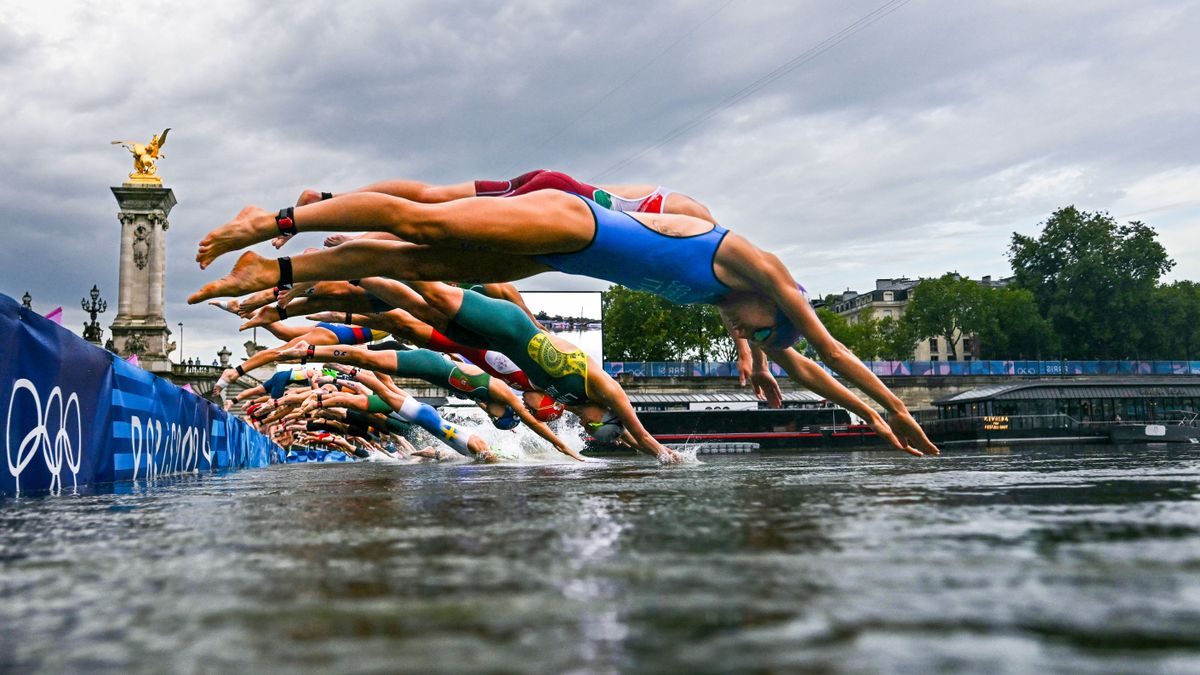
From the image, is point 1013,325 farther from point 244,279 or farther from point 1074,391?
point 244,279

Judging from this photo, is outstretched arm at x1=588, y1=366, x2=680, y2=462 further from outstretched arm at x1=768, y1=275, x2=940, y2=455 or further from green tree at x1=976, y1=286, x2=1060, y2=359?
green tree at x1=976, y1=286, x2=1060, y2=359

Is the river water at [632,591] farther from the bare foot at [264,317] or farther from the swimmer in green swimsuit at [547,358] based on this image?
the swimmer in green swimsuit at [547,358]

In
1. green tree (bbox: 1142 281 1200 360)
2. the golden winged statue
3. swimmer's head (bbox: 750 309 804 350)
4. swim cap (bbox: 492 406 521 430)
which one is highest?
the golden winged statue

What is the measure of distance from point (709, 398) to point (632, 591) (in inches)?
2119

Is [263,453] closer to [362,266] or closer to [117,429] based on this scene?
[117,429]

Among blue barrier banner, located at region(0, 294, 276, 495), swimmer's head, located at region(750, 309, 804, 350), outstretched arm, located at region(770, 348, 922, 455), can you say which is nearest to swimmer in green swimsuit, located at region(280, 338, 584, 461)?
blue barrier banner, located at region(0, 294, 276, 495)

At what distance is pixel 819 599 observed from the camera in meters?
1.24

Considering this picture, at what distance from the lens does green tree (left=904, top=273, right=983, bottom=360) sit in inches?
2795

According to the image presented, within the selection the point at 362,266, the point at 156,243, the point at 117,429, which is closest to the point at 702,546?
the point at 362,266

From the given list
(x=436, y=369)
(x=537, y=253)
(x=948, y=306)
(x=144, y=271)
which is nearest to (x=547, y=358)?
(x=436, y=369)

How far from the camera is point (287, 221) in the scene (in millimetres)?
5066

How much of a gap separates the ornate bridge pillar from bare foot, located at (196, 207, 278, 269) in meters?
57.7

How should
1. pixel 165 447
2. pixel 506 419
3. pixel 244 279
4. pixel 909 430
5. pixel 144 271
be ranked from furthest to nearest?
pixel 144 271 < pixel 506 419 < pixel 165 447 < pixel 909 430 < pixel 244 279

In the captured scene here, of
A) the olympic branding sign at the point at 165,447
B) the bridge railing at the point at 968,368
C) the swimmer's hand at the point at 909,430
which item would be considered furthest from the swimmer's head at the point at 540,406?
the bridge railing at the point at 968,368
